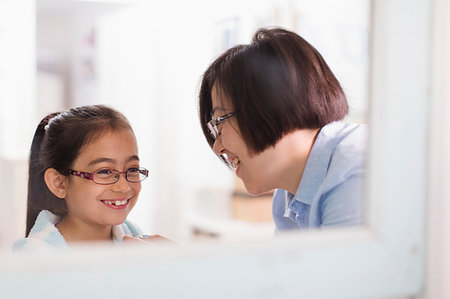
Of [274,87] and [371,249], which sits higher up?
[274,87]

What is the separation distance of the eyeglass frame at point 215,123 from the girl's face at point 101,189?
0.24 metres

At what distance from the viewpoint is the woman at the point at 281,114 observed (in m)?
1.28

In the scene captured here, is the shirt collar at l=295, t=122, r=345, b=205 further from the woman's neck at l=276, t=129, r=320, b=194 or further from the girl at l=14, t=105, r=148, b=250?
the girl at l=14, t=105, r=148, b=250


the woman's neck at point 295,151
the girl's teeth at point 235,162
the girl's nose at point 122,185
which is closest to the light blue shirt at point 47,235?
the girl's nose at point 122,185

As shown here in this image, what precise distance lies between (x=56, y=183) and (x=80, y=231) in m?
0.16

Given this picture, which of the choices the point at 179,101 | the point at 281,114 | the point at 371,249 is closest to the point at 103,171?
the point at 281,114

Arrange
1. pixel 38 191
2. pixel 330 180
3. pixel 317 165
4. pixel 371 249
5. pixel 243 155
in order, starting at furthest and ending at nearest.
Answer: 1. pixel 38 191
2. pixel 243 155
3. pixel 317 165
4. pixel 330 180
5. pixel 371 249

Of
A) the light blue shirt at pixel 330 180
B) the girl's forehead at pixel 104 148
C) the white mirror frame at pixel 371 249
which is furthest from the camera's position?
the girl's forehead at pixel 104 148

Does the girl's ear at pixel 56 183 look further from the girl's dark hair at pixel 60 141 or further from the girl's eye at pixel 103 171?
the girl's eye at pixel 103 171

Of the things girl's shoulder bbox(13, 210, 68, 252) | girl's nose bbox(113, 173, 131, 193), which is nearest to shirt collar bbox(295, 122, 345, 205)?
girl's nose bbox(113, 173, 131, 193)

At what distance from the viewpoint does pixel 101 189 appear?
4.64ft

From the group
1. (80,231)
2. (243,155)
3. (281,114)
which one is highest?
(281,114)

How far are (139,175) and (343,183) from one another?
25.7 inches

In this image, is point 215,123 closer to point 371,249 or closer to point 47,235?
point 47,235
